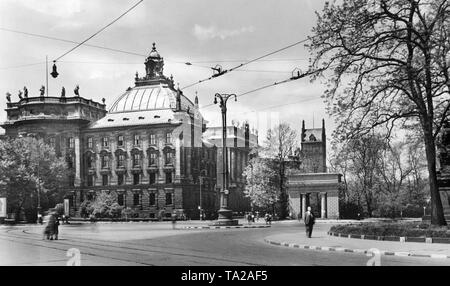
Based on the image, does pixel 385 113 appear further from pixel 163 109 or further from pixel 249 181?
pixel 249 181

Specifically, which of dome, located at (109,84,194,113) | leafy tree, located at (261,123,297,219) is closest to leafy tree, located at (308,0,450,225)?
dome, located at (109,84,194,113)

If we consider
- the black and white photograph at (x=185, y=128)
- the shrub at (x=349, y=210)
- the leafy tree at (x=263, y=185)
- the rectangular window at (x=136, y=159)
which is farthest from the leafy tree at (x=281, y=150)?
the rectangular window at (x=136, y=159)

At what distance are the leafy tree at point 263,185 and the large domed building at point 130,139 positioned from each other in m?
20.3

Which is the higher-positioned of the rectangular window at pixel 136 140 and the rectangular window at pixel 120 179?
the rectangular window at pixel 136 140

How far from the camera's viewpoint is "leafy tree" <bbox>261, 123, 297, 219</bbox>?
73.4m

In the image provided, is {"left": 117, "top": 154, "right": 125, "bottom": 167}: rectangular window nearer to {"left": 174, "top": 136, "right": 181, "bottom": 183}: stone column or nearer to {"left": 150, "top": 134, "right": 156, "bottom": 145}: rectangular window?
{"left": 150, "top": 134, "right": 156, "bottom": 145}: rectangular window

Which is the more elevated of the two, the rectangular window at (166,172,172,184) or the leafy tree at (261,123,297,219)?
the leafy tree at (261,123,297,219)

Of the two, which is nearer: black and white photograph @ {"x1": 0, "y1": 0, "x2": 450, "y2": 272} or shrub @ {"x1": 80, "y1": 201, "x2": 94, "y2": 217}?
black and white photograph @ {"x1": 0, "y1": 0, "x2": 450, "y2": 272}

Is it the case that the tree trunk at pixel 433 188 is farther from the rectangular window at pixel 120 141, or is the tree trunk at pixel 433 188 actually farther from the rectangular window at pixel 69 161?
the rectangular window at pixel 69 161

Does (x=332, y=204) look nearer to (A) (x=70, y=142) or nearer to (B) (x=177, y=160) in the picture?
(B) (x=177, y=160)

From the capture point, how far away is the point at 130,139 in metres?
37.4

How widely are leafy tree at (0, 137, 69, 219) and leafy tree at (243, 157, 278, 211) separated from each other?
1334 inches

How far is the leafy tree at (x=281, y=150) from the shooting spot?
241 feet

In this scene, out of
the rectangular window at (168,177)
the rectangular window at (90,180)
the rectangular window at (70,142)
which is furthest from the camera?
the rectangular window at (168,177)
